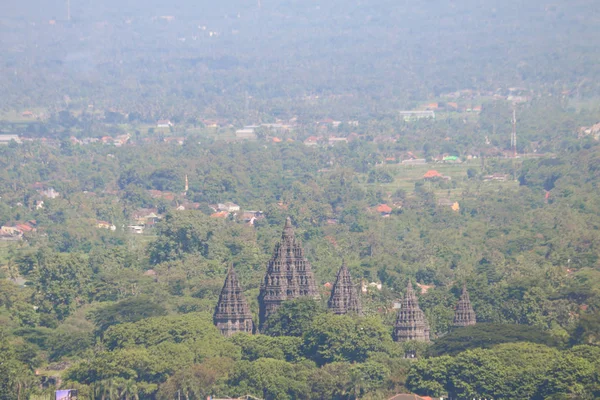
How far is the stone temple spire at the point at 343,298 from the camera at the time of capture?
83.2 m

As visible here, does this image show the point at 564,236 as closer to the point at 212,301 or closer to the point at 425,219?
the point at 425,219

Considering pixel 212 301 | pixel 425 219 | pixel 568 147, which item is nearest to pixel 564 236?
pixel 425 219

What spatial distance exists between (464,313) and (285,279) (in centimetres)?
766

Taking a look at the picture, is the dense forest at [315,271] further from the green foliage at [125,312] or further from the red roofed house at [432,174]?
the red roofed house at [432,174]

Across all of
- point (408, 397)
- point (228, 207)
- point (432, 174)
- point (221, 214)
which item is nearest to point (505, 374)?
point (408, 397)

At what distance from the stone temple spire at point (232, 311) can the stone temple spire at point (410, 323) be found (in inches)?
240

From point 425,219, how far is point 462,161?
4230 cm

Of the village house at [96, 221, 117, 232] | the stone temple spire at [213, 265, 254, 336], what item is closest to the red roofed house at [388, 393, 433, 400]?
the stone temple spire at [213, 265, 254, 336]

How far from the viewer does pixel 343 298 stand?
83.6 m

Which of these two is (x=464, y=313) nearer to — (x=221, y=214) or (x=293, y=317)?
(x=293, y=317)

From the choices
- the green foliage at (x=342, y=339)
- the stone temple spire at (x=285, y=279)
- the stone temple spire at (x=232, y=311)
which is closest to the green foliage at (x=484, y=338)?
the green foliage at (x=342, y=339)

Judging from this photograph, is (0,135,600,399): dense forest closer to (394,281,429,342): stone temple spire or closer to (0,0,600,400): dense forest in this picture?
(0,0,600,400): dense forest

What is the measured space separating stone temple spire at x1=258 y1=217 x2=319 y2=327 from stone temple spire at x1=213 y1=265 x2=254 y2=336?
1.53 m

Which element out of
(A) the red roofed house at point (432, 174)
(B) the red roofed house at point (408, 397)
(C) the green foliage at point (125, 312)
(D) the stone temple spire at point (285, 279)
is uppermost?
(A) the red roofed house at point (432, 174)
